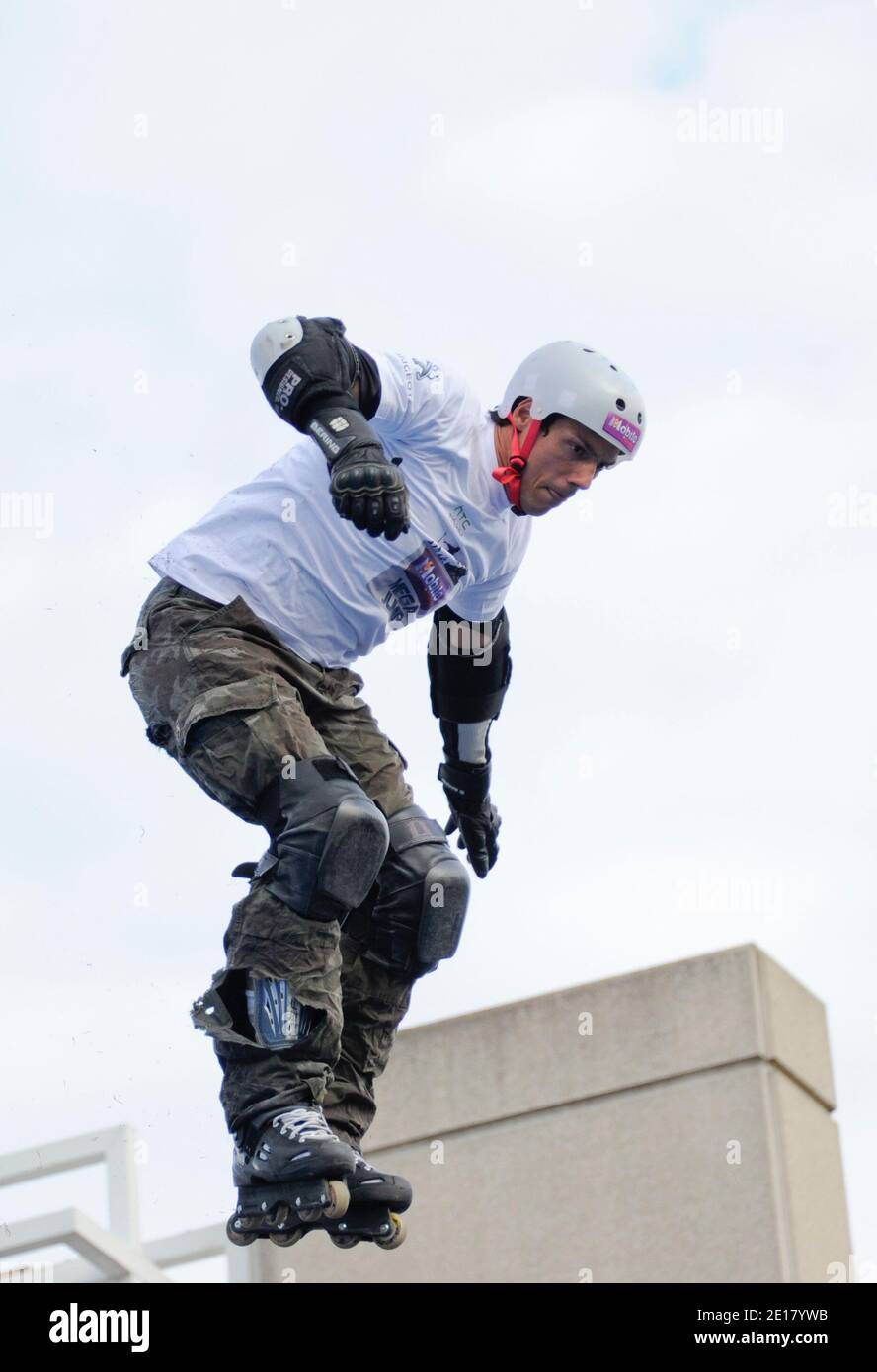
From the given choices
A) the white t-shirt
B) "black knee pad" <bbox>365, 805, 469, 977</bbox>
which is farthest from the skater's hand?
"black knee pad" <bbox>365, 805, 469, 977</bbox>

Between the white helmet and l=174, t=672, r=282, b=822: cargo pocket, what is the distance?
4.18ft

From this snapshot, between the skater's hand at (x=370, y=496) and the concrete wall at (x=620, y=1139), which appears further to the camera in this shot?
the concrete wall at (x=620, y=1139)

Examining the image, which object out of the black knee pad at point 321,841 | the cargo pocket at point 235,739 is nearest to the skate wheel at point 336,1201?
the black knee pad at point 321,841

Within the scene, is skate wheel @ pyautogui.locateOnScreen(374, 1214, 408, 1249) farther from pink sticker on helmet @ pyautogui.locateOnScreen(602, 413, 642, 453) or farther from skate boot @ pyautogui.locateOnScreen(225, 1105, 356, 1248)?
pink sticker on helmet @ pyautogui.locateOnScreen(602, 413, 642, 453)

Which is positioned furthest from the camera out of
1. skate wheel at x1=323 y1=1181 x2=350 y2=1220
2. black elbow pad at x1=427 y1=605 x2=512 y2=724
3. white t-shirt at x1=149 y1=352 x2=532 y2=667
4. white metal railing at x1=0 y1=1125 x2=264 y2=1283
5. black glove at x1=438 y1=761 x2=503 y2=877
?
white metal railing at x1=0 y1=1125 x2=264 y2=1283

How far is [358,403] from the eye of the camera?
24.1 ft

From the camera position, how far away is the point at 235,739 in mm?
7195

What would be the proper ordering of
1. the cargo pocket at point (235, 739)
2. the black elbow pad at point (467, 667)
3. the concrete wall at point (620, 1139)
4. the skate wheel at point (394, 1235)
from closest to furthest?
the skate wheel at point (394, 1235) → the cargo pocket at point (235, 739) → the black elbow pad at point (467, 667) → the concrete wall at point (620, 1139)

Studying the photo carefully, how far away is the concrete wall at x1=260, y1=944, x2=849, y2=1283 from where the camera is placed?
14.8m

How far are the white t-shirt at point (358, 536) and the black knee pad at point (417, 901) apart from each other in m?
0.64

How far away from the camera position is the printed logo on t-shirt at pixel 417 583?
757 cm

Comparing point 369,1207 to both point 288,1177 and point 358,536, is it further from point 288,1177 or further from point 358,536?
point 358,536

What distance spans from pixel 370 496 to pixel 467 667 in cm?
188

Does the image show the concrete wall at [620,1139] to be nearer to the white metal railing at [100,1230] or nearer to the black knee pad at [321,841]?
the white metal railing at [100,1230]
